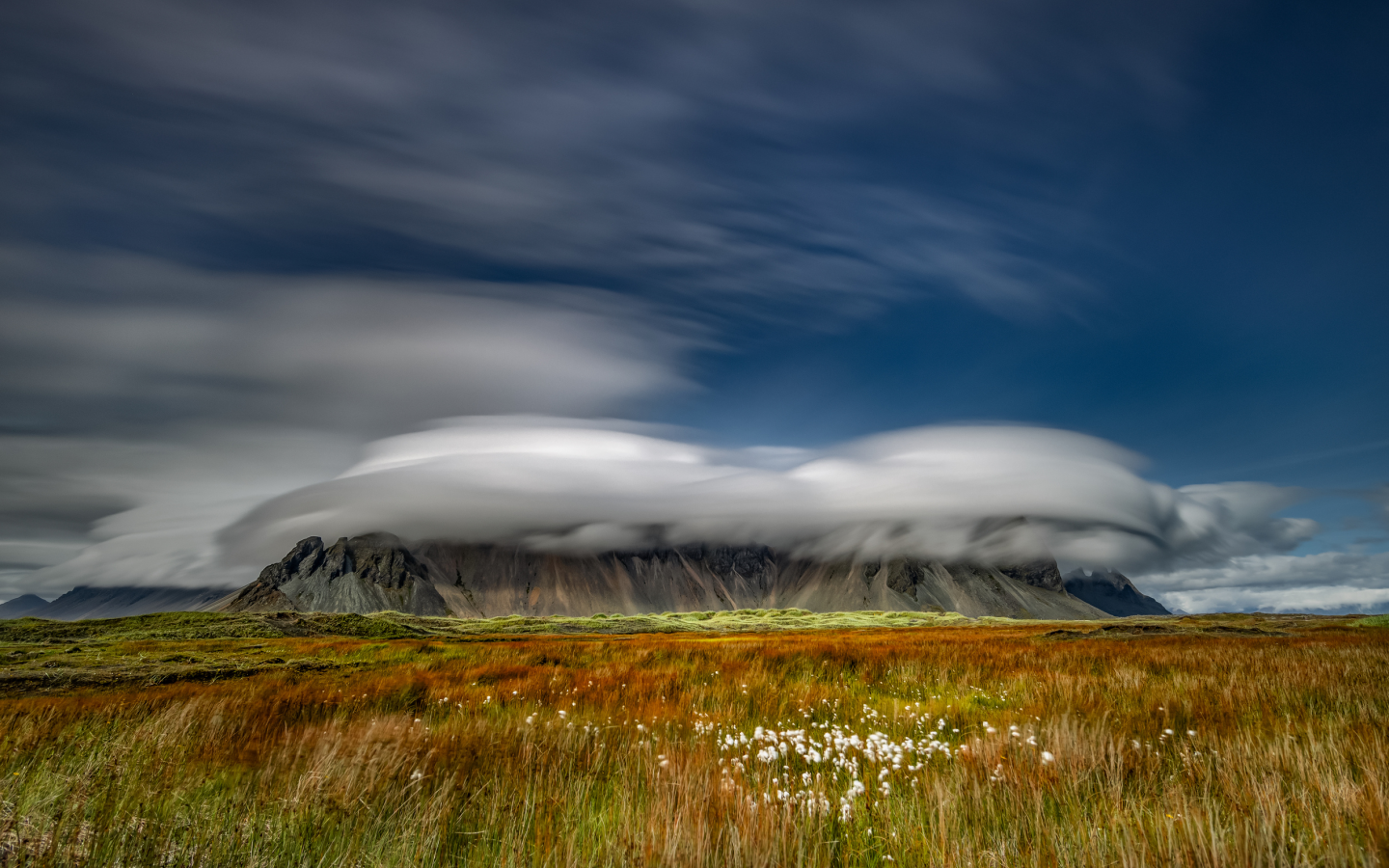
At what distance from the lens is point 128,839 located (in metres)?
3.14

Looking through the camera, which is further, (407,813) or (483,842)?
(407,813)

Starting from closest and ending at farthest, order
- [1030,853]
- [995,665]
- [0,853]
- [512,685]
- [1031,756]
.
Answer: [0,853] → [1030,853] → [1031,756] → [512,685] → [995,665]

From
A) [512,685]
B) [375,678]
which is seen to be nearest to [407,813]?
[512,685]

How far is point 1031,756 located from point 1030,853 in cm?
206

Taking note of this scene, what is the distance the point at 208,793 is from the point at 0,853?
5.69 ft

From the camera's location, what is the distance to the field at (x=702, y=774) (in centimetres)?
311

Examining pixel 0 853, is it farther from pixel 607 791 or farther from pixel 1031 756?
pixel 1031 756

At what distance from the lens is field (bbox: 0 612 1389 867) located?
3.11 metres

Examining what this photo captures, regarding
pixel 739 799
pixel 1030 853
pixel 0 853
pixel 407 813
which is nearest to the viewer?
pixel 0 853

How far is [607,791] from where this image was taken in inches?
196

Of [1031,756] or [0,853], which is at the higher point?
[0,853]

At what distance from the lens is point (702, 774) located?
4.29 m

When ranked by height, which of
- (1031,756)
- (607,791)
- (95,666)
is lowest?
(95,666)

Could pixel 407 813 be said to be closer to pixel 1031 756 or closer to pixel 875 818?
pixel 875 818
